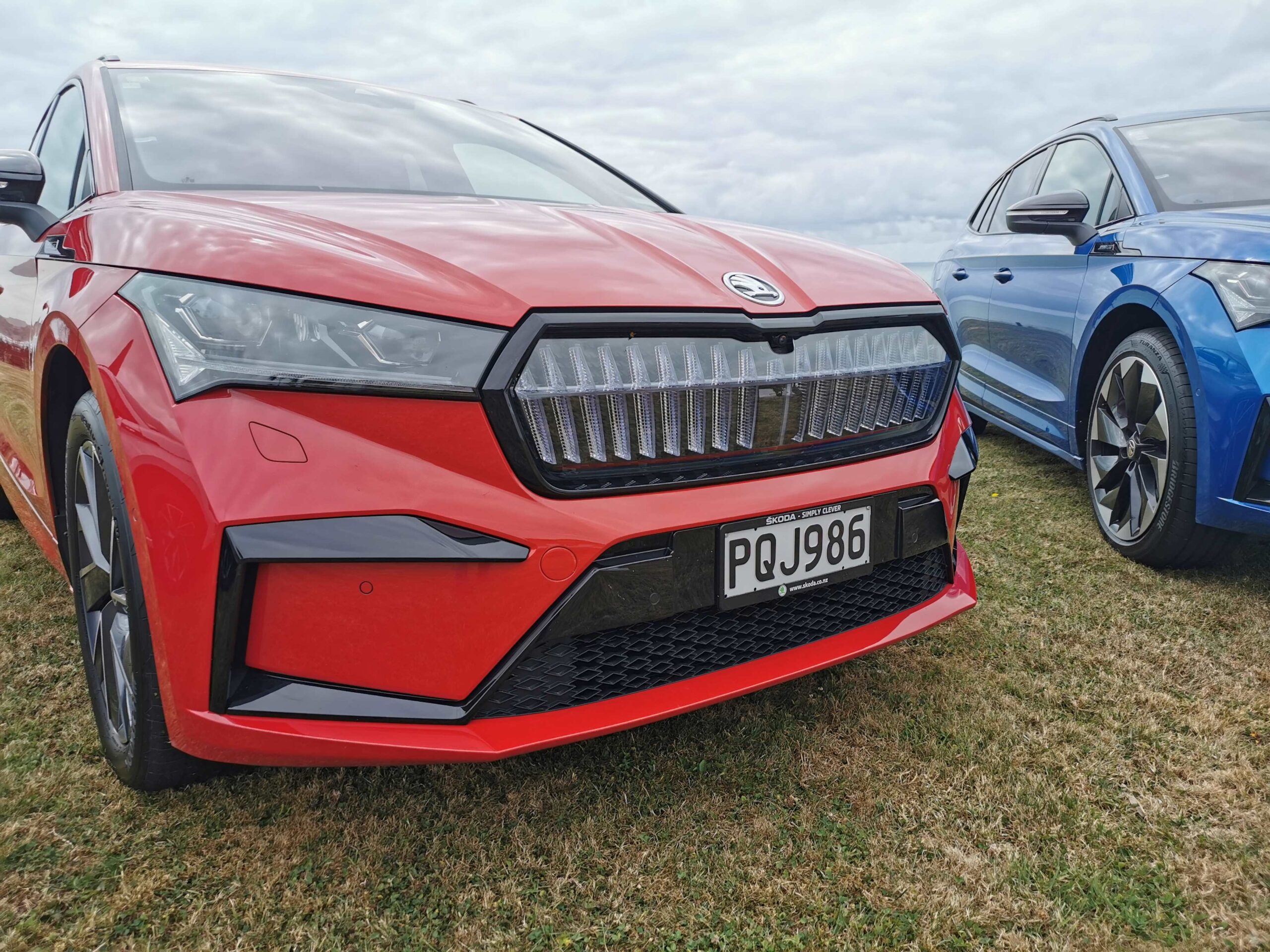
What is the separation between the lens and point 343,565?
51.1 inches

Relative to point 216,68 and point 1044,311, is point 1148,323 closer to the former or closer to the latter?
point 1044,311

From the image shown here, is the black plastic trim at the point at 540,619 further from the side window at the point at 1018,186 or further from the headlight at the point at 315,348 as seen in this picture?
the side window at the point at 1018,186

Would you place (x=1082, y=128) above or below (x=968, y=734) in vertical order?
above

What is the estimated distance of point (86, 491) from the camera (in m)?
1.74

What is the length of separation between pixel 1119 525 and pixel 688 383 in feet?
7.15

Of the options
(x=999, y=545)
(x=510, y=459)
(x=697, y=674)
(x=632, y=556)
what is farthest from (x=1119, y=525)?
(x=510, y=459)

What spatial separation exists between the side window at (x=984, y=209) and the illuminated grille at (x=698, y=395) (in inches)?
133

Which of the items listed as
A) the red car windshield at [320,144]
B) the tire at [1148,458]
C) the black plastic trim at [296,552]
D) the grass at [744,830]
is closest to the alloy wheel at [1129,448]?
the tire at [1148,458]

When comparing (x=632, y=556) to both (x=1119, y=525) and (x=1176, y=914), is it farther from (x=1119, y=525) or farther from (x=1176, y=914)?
(x=1119, y=525)

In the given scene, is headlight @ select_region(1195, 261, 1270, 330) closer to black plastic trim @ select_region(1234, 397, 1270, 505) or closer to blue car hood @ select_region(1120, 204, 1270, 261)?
blue car hood @ select_region(1120, 204, 1270, 261)

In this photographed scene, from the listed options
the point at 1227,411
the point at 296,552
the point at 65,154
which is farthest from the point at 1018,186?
the point at 296,552

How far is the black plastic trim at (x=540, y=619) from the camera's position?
1.33m

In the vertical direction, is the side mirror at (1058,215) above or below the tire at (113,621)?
above

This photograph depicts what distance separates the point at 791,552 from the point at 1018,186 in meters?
3.66
